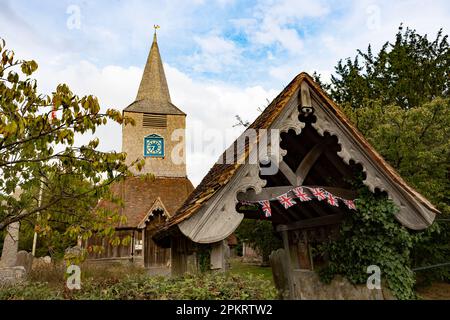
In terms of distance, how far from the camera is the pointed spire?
33375 millimetres

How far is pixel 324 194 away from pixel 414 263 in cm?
1224

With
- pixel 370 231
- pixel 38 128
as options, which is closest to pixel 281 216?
pixel 370 231

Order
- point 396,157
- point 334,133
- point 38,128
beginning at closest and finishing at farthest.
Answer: point 38,128, point 334,133, point 396,157

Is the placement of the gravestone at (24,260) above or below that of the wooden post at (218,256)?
above

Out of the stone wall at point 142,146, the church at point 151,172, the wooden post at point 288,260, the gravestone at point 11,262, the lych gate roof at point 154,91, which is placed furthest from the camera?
the lych gate roof at point 154,91

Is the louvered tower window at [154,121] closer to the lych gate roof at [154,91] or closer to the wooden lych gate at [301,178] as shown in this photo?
the lych gate roof at [154,91]

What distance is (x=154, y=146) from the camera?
31.1 meters

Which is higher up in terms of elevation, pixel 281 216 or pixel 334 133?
pixel 334 133

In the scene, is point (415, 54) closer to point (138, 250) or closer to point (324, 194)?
point (324, 194)

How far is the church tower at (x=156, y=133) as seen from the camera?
30609 millimetres

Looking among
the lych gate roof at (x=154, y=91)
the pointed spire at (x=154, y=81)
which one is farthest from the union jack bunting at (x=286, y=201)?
the pointed spire at (x=154, y=81)

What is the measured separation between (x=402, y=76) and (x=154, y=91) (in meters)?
21.6

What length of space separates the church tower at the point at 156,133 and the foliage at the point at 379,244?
989 inches

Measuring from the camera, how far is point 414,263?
49.4ft
